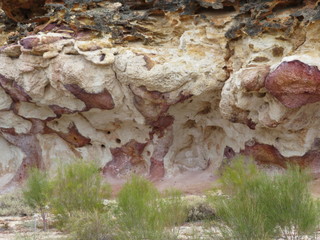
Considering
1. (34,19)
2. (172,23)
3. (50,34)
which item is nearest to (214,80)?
(172,23)

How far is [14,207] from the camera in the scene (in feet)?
29.5

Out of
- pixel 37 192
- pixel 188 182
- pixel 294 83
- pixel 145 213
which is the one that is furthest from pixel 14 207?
pixel 294 83

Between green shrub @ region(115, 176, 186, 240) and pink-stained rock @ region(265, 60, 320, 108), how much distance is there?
3321mm

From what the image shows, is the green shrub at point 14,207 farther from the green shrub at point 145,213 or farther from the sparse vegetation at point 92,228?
the green shrub at point 145,213

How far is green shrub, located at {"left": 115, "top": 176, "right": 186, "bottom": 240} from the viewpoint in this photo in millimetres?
4973

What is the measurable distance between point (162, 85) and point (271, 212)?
17.6 ft

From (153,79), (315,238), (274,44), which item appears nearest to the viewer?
(315,238)

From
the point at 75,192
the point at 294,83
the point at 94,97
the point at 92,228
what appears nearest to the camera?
the point at 92,228

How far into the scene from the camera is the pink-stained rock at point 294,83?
8148 millimetres

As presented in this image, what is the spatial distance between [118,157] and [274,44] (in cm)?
435

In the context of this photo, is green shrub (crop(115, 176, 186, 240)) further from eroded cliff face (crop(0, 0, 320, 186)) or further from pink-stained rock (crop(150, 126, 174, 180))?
pink-stained rock (crop(150, 126, 174, 180))

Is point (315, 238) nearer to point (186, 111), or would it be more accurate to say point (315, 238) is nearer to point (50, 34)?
point (186, 111)

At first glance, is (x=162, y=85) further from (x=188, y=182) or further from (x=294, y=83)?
(x=294, y=83)

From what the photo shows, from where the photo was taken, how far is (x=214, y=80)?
1006 cm
